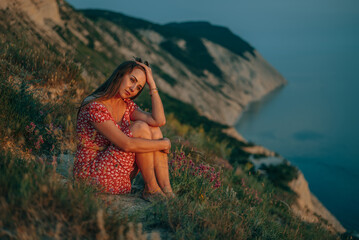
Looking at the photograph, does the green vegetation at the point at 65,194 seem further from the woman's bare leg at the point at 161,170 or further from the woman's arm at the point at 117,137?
the woman's arm at the point at 117,137

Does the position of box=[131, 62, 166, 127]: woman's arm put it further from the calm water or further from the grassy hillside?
the calm water

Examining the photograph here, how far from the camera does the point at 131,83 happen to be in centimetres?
346

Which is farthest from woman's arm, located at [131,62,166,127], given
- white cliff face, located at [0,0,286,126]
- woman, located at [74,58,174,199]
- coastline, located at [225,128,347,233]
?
coastline, located at [225,128,347,233]

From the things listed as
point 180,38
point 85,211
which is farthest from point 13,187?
point 180,38

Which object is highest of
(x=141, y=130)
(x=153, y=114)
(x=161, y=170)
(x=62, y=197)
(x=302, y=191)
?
(x=153, y=114)

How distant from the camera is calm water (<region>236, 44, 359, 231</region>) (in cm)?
1908

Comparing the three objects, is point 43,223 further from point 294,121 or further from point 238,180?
point 294,121

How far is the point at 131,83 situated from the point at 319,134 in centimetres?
3591

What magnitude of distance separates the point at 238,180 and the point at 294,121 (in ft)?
122

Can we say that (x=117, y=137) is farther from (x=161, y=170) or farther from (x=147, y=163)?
(x=161, y=170)

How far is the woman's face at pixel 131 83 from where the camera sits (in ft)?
11.2

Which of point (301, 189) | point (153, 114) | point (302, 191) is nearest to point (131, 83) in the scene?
point (153, 114)

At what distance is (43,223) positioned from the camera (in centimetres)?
197

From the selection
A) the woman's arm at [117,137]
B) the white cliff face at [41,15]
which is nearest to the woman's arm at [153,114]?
the woman's arm at [117,137]
